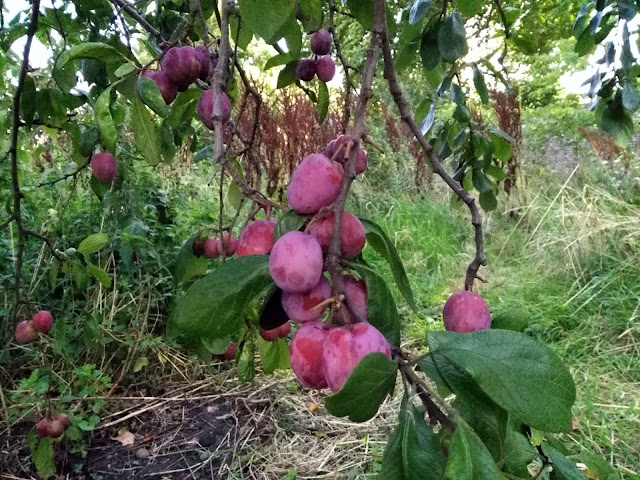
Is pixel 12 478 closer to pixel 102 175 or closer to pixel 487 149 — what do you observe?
pixel 102 175

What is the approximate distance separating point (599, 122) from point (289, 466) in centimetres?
124

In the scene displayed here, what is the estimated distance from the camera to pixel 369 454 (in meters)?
1.65

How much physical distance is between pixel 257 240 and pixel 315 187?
0.11 meters

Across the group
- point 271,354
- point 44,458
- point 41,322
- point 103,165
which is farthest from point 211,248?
point 44,458

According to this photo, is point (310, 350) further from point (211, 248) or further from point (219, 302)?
point (211, 248)

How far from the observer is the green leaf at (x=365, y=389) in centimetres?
31

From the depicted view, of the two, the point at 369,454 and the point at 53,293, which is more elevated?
the point at 53,293

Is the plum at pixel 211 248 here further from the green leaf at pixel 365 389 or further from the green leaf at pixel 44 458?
Answer: the green leaf at pixel 44 458

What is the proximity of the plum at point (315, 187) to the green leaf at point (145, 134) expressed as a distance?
264 mm

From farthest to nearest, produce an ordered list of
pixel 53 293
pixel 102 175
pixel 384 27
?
pixel 53 293, pixel 102 175, pixel 384 27

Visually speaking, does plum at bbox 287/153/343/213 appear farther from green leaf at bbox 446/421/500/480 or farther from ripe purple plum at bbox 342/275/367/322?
green leaf at bbox 446/421/500/480

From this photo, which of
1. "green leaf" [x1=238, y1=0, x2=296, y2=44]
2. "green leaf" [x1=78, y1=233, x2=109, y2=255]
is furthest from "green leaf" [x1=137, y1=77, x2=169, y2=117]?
"green leaf" [x1=78, y1=233, x2=109, y2=255]

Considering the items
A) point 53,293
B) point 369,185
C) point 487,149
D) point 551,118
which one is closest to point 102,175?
point 487,149

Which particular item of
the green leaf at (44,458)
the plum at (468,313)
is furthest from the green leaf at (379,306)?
the green leaf at (44,458)
